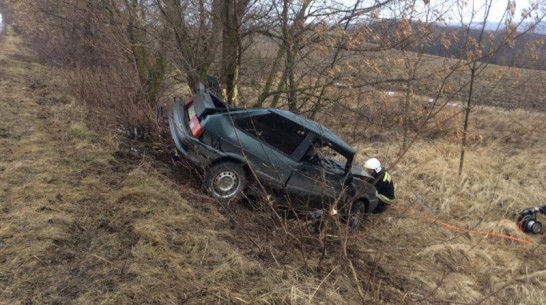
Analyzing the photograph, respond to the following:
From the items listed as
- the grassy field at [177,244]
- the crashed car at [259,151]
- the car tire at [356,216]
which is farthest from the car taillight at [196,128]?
the car tire at [356,216]

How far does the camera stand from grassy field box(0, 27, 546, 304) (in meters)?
2.84

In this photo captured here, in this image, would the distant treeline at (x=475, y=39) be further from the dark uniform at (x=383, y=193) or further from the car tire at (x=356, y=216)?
the car tire at (x=356, y=216)

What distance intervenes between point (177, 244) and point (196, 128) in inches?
72.6

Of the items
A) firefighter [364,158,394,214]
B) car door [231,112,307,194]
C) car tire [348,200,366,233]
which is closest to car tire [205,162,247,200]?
car door [231,112,307,194]

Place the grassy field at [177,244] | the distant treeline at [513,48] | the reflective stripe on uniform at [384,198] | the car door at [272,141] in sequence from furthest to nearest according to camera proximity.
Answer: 1. the reflective stripe on uniform at [384,198]
2. the car door at [272,141]
3. the distant treeline at [513,48]
4. the grassy field at [177,244]

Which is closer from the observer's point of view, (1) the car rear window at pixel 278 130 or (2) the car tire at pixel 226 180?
(2) the car tire at pixel 226 180

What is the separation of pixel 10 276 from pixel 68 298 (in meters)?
0.49

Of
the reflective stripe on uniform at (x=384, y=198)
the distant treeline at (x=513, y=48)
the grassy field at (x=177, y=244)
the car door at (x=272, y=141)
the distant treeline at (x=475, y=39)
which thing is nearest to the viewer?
the grassy field at (x=177, y=244)

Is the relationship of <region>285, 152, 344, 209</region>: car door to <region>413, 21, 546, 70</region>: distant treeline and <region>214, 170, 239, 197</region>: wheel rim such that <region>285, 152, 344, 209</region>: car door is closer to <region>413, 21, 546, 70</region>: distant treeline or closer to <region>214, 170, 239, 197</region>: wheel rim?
<region>214, 170, 239, 197</region>: wheel rim

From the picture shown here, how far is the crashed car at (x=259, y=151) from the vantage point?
15.8ft

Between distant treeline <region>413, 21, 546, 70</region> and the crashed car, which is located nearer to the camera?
distant treeline <region>413, 21, 546, 70</region>

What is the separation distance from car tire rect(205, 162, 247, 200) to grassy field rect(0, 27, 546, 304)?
0.28 m

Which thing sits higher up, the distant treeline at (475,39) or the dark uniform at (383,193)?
the distant treeline at (475,39)

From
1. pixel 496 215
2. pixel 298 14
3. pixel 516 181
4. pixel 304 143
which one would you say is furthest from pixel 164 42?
pixel 516 181
